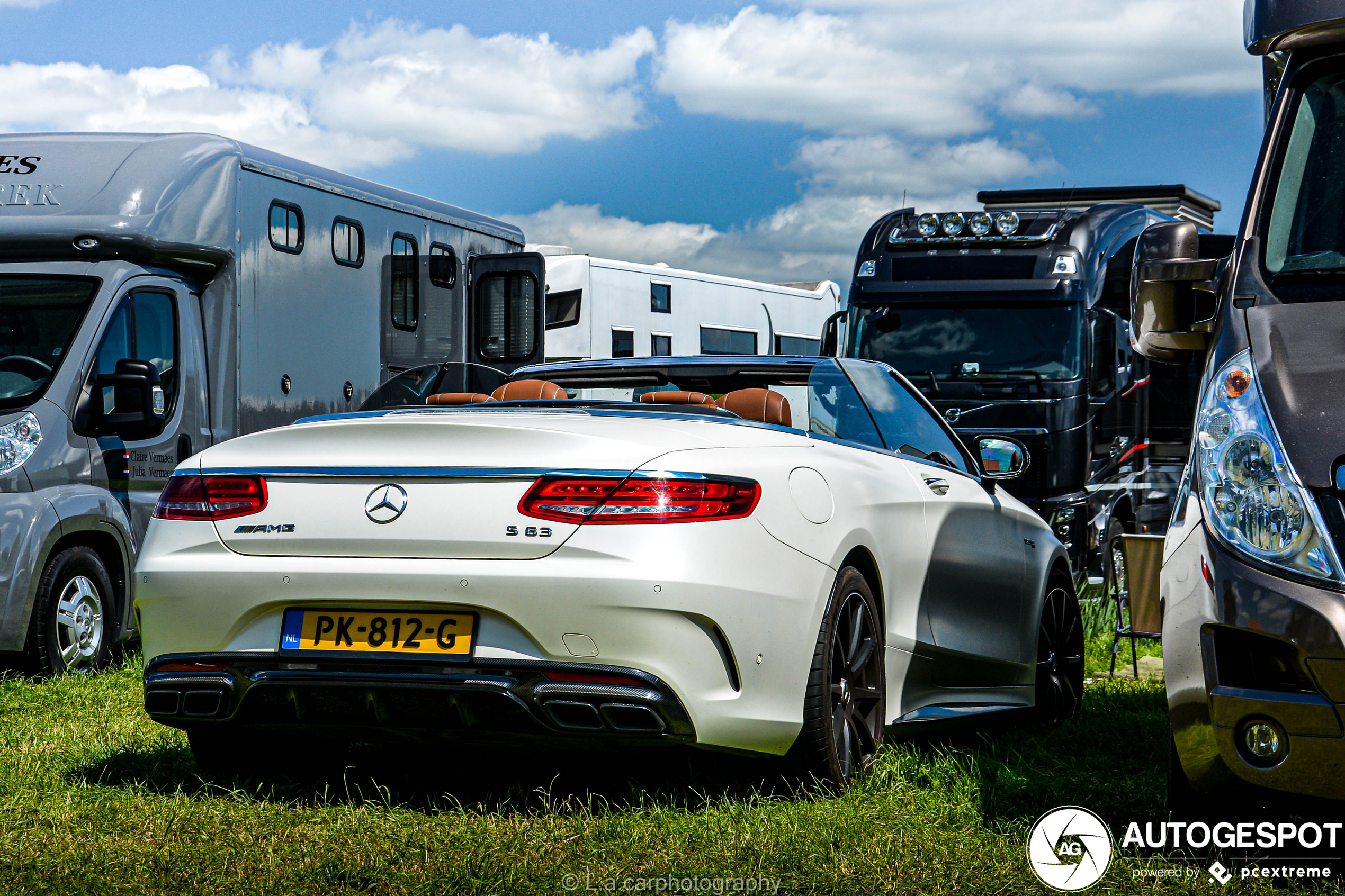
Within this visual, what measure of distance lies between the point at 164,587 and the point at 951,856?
2301 mm

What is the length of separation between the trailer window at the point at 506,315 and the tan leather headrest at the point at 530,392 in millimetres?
6286

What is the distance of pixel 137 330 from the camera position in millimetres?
8281

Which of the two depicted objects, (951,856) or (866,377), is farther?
(866,377)

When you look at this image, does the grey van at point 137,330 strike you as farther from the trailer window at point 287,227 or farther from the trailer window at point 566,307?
the trailer window at point 566,307

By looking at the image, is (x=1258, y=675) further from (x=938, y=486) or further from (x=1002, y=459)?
(x=1002, y=459)

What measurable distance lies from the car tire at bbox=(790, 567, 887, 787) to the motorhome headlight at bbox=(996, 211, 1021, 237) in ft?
26.7

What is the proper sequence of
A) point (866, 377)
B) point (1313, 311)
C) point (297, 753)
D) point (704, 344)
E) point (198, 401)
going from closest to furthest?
point (1313, 311) → point (297, 753) → point (866, 377) → point (198, 401) → point (704, 344)

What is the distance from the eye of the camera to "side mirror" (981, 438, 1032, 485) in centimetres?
629

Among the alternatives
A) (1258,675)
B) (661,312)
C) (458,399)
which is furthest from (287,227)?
(661,312)

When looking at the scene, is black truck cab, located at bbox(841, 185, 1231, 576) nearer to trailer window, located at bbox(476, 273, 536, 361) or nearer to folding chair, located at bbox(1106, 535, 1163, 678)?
trailer window, located at bbox(476, 273, 536, 361)

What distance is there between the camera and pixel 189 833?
4.21 metres

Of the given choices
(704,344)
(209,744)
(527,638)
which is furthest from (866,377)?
(704,344)

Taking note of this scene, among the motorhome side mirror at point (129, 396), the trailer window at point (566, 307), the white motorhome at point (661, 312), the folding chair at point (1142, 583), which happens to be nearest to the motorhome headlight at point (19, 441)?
the motorhome side mirror at point (129, 396)

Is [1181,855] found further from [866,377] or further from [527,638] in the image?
[866,377]
